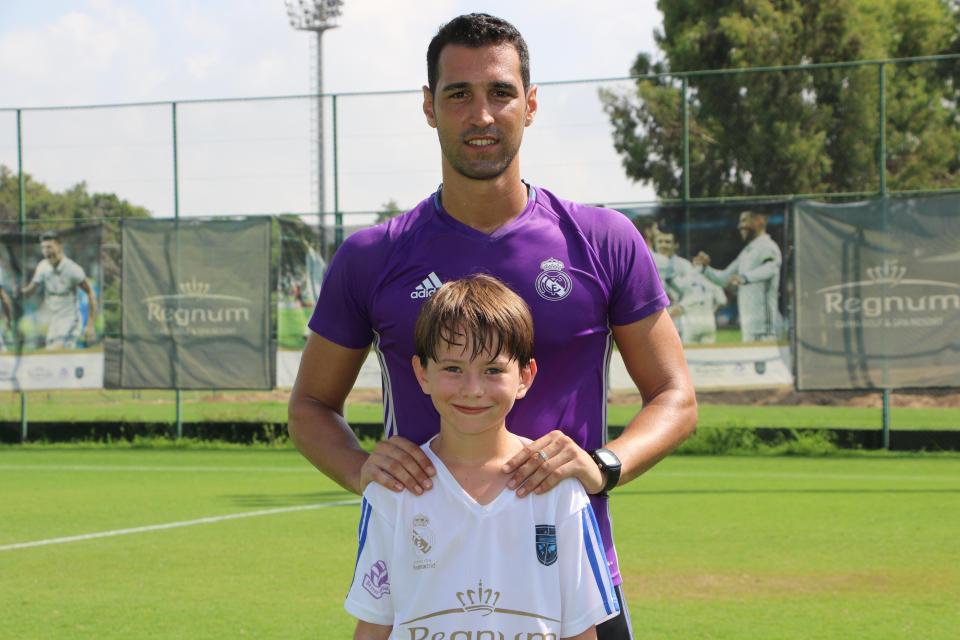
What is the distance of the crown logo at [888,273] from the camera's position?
14.4 m

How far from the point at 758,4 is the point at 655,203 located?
62.9 feet

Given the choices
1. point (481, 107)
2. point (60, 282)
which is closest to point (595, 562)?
point (481, 107)

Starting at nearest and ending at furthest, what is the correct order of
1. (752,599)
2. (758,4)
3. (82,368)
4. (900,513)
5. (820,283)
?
(752,599), (900,513), (820,283), (82,368), (758,4)

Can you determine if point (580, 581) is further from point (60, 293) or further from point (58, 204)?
point (58, 204)

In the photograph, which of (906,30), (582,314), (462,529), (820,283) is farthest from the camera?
(906,30)

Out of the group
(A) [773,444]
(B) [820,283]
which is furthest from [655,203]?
(A) [773,444]

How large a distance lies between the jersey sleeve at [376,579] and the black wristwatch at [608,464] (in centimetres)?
48

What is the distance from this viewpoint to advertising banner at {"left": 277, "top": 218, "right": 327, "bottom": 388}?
52.9ft

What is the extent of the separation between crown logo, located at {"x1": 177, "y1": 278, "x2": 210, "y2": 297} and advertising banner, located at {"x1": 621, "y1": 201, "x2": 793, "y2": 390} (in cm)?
522

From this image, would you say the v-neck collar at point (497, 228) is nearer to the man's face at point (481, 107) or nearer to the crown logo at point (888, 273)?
the man's face at point (481, 107)

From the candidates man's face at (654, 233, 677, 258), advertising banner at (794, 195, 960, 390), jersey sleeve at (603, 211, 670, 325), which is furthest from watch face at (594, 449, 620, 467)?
man's face at (654, 233, 677, 258)

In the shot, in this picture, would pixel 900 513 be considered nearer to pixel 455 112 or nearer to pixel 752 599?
pixel 752 599

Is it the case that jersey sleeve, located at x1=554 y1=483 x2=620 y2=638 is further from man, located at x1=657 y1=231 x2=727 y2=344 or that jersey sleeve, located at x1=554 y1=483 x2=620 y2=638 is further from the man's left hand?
man, located at x1=657 y1=231 x2=727 y2=344

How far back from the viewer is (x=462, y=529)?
2.89 meters
